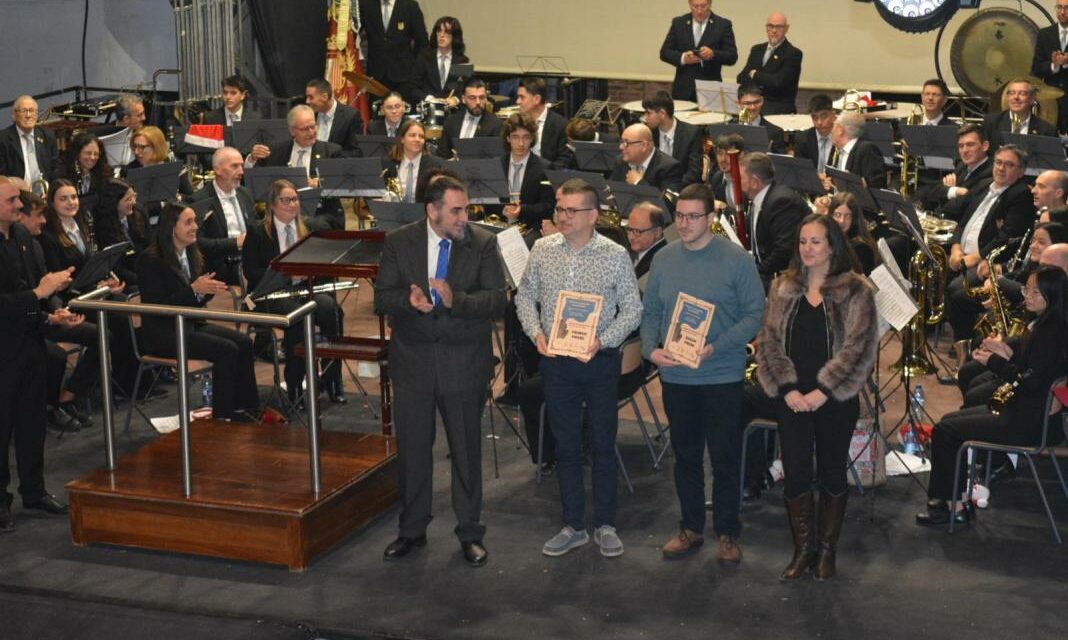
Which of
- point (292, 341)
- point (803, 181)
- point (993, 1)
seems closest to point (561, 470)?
point (292, 341)

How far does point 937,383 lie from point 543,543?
11.9ft

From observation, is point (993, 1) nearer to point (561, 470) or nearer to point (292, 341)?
point (292, 341)

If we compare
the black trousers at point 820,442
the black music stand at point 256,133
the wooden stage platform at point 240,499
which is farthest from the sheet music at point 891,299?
the black music stand at point 256,133

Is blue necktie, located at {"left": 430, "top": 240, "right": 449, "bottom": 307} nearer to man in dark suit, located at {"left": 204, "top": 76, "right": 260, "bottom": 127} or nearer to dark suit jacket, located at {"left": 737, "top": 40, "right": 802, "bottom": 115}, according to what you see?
man in dark suit, located at {"left": 204, "top": 76, "right": 260, "bottom": 127}

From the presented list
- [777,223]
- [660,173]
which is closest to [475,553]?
[777,223]

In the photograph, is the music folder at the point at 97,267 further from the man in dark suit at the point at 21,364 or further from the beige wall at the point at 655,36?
the beige wall at the point at 655,36

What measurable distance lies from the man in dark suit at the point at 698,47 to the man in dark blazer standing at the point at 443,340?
767cm

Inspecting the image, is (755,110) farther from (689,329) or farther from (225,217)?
(689,329)

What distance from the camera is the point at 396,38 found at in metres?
15.1

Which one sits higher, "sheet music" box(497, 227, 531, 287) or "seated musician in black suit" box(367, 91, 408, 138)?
"seated musician in black suit" box(367, 91, 408, 138)

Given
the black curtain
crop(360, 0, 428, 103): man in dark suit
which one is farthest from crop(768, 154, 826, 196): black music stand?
the black curtain

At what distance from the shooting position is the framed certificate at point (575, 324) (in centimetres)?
634

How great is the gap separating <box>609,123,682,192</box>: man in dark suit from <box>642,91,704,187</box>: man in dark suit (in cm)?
119

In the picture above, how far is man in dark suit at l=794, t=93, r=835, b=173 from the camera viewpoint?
11422 millimetres
